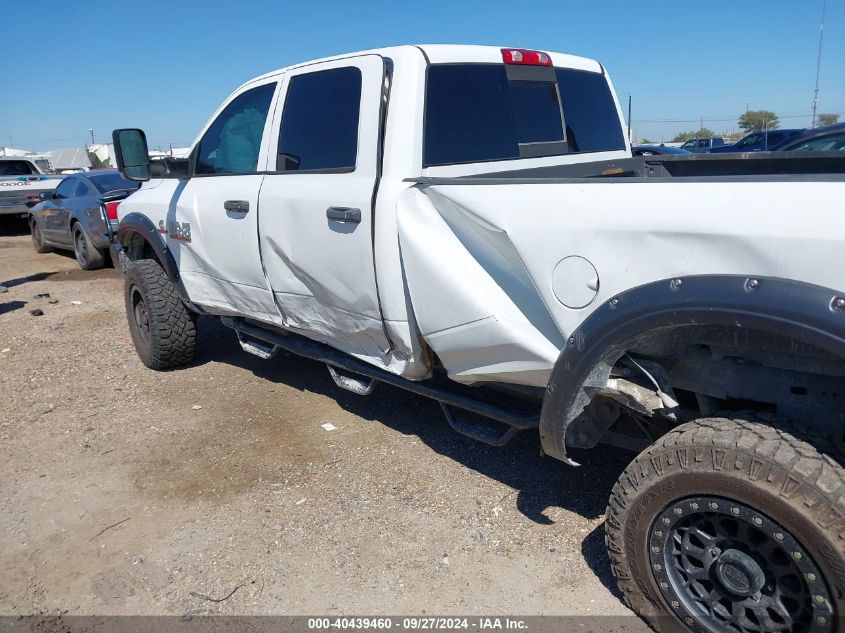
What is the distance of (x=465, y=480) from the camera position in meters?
3.76

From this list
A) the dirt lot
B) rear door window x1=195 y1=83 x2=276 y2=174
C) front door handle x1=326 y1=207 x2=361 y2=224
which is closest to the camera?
the dirt lot

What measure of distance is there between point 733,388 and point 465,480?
5.69 ft

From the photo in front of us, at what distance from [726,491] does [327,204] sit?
224 cm

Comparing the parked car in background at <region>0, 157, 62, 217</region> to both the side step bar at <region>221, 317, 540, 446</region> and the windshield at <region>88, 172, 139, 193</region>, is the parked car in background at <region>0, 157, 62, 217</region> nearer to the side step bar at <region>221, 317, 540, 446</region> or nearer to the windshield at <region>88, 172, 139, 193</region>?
the windshield at <region>88, 172, 139, 193</region>

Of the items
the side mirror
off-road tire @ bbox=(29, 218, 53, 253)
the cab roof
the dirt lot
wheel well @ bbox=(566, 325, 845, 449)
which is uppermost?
the cab roof

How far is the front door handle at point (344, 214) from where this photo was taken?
333 centimetres

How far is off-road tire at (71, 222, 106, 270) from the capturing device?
35.3 feet

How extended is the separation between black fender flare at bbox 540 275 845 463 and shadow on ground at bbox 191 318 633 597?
83cm

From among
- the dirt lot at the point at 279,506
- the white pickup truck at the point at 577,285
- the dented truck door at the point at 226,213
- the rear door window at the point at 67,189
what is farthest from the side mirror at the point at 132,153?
the rear door window at the point at 67,189

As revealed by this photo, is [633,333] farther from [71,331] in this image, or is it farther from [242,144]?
[71,331]

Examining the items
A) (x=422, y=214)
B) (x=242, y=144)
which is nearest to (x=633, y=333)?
(x=422, y=214)

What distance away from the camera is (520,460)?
3939mm

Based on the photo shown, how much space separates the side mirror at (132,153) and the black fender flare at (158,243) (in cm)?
38

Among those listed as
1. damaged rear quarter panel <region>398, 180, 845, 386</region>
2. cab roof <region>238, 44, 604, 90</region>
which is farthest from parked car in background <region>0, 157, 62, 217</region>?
damaged rear quarter panel <region>398, 180, 845, 386</region>
